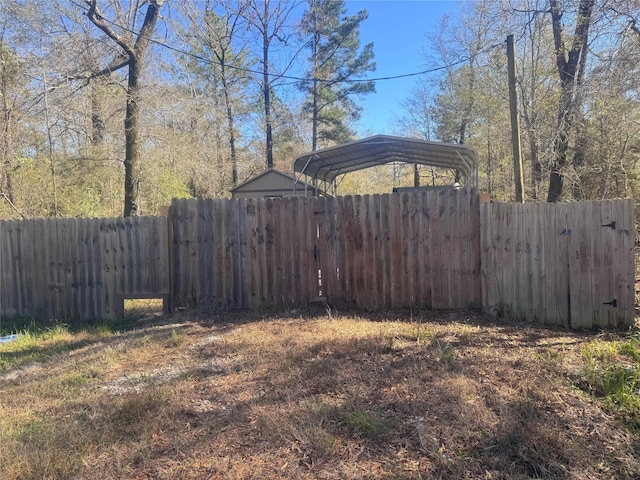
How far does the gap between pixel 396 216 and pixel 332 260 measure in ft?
3.72

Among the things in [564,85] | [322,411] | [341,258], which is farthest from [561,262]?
[564,85]

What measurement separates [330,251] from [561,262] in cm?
304

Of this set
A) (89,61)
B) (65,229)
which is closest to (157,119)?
(89,61)

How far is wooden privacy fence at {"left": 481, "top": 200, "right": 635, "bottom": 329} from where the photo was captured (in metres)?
5.05

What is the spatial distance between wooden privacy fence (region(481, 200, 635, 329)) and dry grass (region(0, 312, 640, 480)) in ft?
1.73

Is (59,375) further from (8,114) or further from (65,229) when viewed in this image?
(8,114)

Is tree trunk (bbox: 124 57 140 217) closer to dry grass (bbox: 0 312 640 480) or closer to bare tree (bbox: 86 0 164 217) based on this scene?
bare tree (bbox: 86 0 164 217)

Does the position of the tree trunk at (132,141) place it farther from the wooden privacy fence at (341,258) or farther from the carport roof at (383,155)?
the carport roof at (383,155)

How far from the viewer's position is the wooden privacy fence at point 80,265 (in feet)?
22.1

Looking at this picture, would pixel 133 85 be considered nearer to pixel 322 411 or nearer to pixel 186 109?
pixel 186 109

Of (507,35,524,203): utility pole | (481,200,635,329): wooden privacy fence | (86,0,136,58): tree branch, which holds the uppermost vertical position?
(86,0,136,58): tree branch

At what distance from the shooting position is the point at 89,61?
1082 cm

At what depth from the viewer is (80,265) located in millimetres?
6977

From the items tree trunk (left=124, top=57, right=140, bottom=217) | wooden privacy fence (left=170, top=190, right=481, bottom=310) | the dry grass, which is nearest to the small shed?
tree trunk (left=124, top=57, right=140, bottom=217)
